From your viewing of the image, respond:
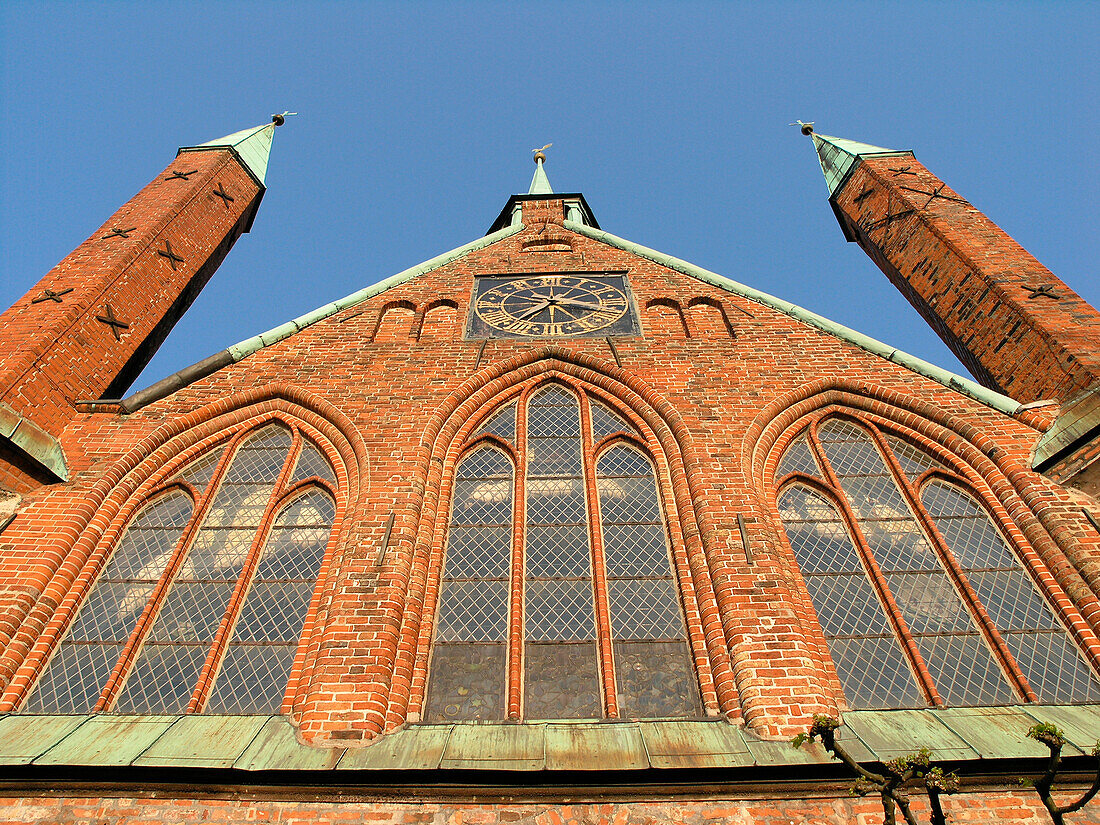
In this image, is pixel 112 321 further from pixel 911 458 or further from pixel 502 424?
pixel 911 458

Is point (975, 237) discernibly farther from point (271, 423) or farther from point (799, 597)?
point (271, 423)

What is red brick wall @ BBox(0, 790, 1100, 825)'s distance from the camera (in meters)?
5.04

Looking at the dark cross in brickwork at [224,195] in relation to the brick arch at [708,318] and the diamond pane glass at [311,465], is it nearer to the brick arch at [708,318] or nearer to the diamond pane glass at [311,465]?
the diamond pane glass at [311,465]

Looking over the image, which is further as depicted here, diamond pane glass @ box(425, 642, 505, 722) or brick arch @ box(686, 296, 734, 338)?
brick arch @ box(686, 296, 734, 338)

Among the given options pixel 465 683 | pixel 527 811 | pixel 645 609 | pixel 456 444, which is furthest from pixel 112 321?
pixel 527 811

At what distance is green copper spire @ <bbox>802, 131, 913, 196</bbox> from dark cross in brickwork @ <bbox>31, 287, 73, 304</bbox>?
11578 mm

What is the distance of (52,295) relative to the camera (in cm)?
957

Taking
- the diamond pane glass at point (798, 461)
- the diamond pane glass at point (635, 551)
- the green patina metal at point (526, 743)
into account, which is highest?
the diamond pane glass at point (798, 461)

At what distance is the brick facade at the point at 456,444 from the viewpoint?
19.5 feet

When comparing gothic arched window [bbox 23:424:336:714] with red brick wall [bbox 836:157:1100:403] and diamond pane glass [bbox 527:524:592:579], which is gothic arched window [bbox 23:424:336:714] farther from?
red brick wall [bbox 836:157:1100:403]

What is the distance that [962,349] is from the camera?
10773 mm

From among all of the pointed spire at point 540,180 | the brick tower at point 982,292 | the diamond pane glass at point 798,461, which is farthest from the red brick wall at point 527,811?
the pointed spire at point 540,180

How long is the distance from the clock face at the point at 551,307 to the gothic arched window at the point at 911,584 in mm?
3039

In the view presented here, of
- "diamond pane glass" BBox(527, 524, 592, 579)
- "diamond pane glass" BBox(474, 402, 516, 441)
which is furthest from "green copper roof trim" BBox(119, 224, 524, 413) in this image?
"diamond pane glass" BBox(527, 524, 592, 579)
